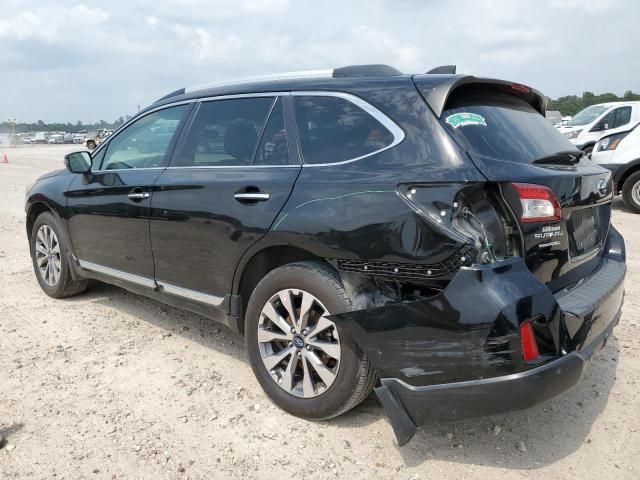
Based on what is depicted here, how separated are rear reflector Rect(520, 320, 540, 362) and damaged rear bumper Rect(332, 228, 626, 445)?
3 cm

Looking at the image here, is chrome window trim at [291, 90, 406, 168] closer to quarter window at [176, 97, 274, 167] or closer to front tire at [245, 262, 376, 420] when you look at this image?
quarter window at [176, 97, 274, 167]

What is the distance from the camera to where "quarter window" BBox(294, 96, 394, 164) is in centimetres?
283

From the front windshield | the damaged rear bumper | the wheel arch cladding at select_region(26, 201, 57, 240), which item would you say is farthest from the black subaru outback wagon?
the front windshield

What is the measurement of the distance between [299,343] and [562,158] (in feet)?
5.65

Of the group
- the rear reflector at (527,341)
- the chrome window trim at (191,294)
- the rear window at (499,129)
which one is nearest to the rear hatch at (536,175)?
the rear window at (499,129)

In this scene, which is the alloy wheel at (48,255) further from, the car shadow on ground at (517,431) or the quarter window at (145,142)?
the car shadow on ground at (517,431)

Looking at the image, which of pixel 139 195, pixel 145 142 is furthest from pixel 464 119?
pixel 145 142

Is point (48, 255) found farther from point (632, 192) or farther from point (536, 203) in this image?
point (632, 192)

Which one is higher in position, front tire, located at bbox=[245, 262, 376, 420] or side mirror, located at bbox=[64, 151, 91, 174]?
side mirror, located at bbox=[64, 151, 91, 174]

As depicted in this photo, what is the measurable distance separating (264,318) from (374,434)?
86 centimetres

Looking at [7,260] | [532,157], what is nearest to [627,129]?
[532,157]

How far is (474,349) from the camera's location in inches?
93.1

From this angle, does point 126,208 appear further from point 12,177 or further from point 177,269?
point 12,177

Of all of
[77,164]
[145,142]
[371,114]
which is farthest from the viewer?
[77,164]
